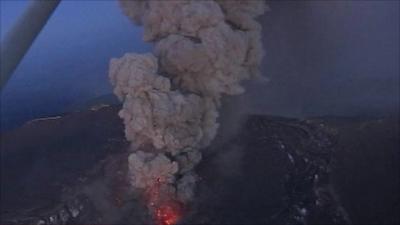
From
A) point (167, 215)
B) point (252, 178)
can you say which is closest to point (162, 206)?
point (167, 215)

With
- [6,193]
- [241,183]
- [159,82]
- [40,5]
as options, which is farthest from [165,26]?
[6,193]

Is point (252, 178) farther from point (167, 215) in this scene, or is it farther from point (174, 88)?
point (174, 88)

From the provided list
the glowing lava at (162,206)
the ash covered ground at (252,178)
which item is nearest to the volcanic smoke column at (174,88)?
the glowing lava at (162,206)

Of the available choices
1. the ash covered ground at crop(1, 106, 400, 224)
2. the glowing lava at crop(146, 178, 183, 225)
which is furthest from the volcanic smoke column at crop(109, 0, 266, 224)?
the ash covered ground at crop(1, 106, 400, 224)

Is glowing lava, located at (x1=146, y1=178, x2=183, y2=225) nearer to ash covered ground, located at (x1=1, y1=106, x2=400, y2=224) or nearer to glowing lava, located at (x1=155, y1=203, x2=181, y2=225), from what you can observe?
glowing lava, located at (x1=155, y1=203, x2=181, y2=225)

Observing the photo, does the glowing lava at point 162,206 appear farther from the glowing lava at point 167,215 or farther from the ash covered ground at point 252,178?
the ash covered ground at point 252,178

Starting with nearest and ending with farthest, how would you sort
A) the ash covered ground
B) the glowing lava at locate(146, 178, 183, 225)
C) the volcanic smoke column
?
1. the volcanic smoke column
2. the ash covered ground
3. the glowing lava at locate(146, 178, 183, 225)

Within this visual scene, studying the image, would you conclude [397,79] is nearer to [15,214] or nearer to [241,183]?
[241,183]

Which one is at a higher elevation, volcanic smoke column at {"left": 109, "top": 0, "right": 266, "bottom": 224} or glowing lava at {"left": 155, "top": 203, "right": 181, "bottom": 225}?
volcanic smoke column at {"left": 109, "top": 0, "right": 266, "bottom": 224}
